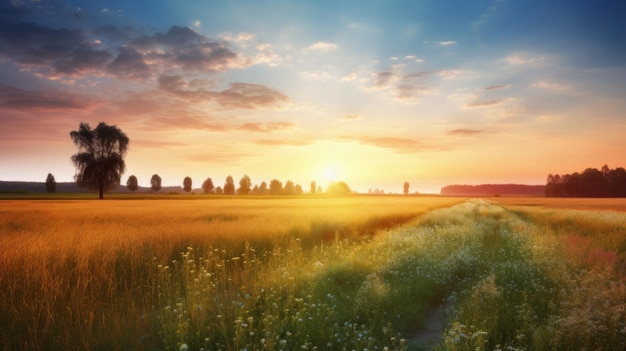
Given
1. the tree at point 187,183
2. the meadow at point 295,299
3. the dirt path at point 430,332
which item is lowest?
the dirt path at point 430,332

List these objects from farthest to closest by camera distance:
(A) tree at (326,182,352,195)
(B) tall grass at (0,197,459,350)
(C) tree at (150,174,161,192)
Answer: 1. (C) tree at (150,174,161,192)
2. (A) tree at (326,182,352,195)
3. (B) tall grass at (0,197,459,350)

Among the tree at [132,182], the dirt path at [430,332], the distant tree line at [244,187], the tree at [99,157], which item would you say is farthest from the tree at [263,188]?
the dirt path at [430,332]

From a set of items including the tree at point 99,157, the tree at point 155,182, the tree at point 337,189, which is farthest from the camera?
the tree at point 155,182

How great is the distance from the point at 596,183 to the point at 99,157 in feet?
447

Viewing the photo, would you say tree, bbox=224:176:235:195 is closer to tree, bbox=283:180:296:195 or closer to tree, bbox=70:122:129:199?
tree, bbox=283:180:296:195

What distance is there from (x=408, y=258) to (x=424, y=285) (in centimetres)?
259

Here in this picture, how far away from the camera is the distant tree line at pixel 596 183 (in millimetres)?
113494

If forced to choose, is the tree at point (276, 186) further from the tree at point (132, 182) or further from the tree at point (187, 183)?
the tree at point (132, 182)

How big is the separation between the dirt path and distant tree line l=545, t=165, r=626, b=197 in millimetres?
137174

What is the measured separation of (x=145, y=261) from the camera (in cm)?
995

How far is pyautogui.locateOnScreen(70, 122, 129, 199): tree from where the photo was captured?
56406 mm

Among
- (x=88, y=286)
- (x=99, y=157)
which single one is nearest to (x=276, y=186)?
(x=99, y=157)

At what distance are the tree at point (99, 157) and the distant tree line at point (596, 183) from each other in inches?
5198

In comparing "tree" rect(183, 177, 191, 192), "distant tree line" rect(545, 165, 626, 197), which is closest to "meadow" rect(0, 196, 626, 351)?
"distant tree line" rect(545, 165, 626, 197)
